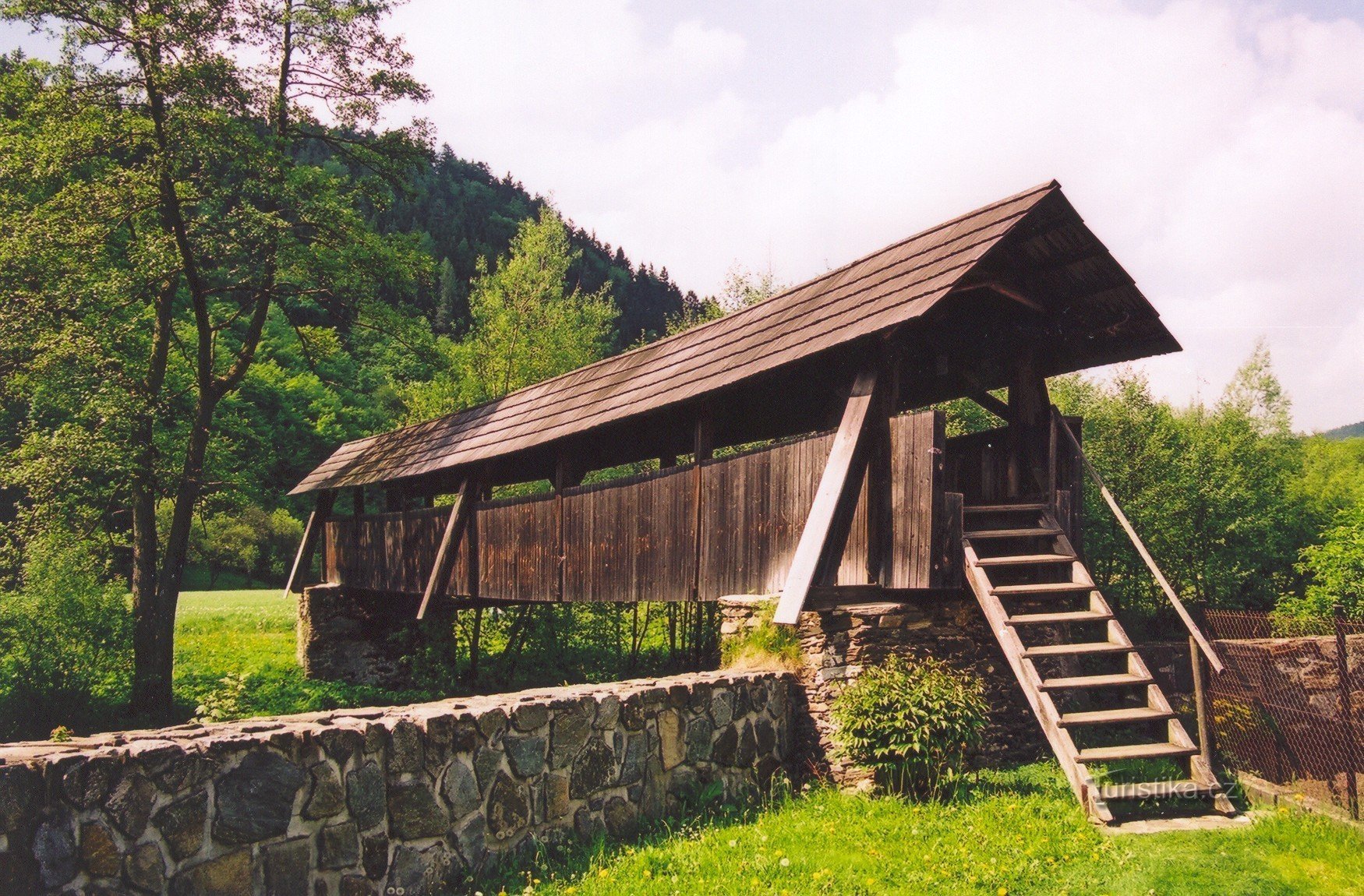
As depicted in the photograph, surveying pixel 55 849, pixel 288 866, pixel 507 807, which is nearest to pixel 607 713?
pixel 507 807

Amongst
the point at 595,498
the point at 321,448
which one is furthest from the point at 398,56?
the point at 321,448

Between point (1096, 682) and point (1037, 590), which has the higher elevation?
point (1037, 590)

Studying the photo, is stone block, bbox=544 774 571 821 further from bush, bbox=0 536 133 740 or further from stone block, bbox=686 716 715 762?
bush, bbox=0 536 133 740

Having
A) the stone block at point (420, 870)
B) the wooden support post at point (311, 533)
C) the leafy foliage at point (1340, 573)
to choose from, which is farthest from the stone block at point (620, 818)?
the wooden support post at point (311, 533)

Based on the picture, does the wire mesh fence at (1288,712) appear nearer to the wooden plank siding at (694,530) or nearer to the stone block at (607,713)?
the wooden plank siding at (694,530)

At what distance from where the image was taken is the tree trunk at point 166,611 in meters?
15.3

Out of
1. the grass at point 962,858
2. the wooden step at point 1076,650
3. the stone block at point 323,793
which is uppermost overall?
the wooden step at point 1076,650

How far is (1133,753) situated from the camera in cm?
584

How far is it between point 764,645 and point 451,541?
24.2 feet

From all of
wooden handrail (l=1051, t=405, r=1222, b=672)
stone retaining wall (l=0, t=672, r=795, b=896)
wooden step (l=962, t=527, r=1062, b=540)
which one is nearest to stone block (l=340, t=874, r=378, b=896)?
stone retaining wall (l=0, t=672, r=795, b=896)

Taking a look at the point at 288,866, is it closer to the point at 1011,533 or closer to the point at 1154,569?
the point at 1011,533

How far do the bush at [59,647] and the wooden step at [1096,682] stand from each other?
15.3 metres

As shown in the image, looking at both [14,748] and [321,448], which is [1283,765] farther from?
[321,448]

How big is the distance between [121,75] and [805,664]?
1635 cm
